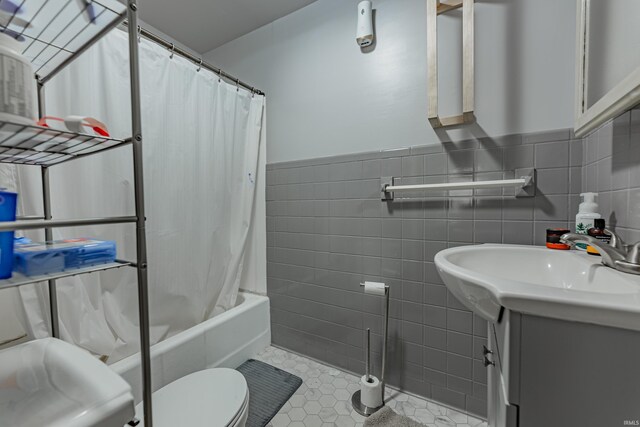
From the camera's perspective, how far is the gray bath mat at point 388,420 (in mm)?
1114

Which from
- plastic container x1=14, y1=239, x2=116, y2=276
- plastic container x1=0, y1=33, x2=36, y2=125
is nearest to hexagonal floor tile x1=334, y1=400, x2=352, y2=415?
plastic container x1=14, y1=239, x2=116, y2=276

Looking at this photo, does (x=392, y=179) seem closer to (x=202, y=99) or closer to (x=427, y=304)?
(x=427, y=304)

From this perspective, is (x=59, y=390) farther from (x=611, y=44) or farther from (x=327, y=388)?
(x=611, y=44)

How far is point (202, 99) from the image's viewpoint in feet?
4.73

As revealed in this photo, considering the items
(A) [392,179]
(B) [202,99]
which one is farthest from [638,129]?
(B) [202,99]

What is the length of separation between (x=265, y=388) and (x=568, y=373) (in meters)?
1.31

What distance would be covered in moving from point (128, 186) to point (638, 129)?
1.71 metres

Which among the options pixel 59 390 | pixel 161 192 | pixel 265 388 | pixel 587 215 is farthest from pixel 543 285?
pixel 161 192

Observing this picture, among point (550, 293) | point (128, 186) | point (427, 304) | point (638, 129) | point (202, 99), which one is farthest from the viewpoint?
point (202, 99)

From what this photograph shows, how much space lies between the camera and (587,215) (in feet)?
2.72

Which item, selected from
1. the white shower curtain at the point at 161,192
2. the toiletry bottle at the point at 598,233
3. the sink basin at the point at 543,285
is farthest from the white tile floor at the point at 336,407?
the toiletry bottle at the point at 598,233

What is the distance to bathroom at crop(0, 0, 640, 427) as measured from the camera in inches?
19.0

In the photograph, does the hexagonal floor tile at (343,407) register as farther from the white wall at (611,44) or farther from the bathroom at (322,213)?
the white wall at (611,44)

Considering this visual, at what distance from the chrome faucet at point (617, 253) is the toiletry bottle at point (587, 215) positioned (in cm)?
17
